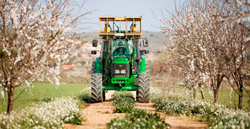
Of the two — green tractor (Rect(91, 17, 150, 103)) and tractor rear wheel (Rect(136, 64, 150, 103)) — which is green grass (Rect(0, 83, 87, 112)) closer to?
green tractor (Rect(91, 17, 150, 103))

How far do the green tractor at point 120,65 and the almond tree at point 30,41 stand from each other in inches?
179

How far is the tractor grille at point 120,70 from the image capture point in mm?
10375

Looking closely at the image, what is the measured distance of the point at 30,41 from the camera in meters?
5.58

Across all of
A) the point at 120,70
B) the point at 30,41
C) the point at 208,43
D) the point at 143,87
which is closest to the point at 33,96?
the point at 120,70

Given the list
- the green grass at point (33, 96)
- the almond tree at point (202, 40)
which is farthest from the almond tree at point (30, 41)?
the almond tree at point (202, 40)

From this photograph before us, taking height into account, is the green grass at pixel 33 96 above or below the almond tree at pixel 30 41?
below

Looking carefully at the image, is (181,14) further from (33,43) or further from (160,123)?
(33,43)

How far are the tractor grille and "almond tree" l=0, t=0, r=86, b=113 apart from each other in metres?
4.61

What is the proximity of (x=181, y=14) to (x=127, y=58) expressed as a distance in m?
3.48

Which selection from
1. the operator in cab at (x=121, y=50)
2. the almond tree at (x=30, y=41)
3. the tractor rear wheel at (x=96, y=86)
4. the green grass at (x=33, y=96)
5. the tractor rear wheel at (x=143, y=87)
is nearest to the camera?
the almond tree at (x=30, y=41)

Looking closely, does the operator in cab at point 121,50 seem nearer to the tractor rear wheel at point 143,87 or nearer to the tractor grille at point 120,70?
the tractor grille at point 120,70

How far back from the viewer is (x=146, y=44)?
10.2 meters

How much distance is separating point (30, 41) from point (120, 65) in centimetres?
519

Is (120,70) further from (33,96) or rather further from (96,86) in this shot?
(33,96)
